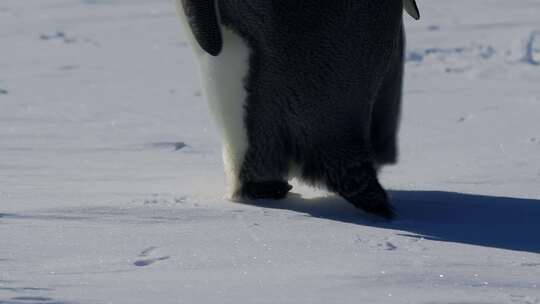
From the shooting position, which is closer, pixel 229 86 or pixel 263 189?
pixel 229 86

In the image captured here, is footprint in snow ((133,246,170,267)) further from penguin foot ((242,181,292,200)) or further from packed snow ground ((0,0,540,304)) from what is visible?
penguin foot ((242,181,292,200))

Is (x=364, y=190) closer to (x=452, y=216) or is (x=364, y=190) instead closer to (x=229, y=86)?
(x=452, y=216)

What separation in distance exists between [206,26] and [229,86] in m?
0.21

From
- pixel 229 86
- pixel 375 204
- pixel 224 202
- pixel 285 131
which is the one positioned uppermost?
pixel 229 86

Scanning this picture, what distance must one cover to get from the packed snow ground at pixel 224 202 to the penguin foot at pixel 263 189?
0.14 feet

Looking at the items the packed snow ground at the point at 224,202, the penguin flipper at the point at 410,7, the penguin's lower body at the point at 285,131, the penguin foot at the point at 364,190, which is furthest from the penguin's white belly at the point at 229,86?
the penguin flipper at the point at 410,7

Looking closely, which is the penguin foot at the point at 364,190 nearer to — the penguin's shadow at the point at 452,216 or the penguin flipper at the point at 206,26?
the penguin's shadow at the point at 452,216

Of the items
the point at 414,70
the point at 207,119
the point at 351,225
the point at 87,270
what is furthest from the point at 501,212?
the point at 414,70

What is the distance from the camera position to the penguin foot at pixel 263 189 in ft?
12.2

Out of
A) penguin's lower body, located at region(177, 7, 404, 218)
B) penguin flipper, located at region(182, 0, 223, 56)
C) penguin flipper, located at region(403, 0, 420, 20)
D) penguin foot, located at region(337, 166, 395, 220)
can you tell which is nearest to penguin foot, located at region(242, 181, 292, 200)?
penguin's lower body, located at region(177, 7, 404, 218)

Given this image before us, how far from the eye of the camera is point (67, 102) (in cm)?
604

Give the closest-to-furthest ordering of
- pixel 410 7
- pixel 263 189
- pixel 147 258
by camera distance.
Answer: pixel 147 258 < pixel 263 189 < pixel 410 7

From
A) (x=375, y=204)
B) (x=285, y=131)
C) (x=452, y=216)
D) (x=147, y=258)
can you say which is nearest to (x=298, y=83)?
(x=285, y=131)

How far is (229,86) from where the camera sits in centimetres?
358
